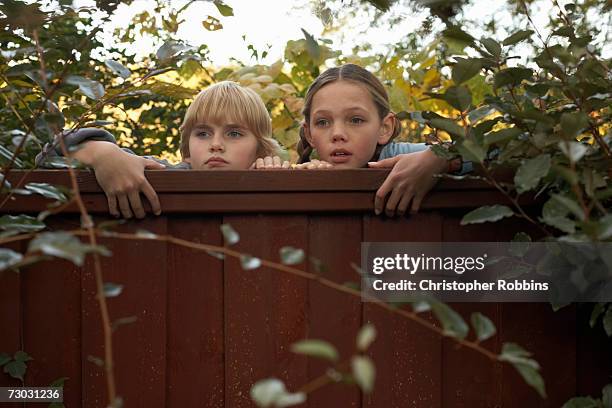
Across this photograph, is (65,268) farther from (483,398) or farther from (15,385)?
(483,398)

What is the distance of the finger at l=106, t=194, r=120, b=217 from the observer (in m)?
1.76

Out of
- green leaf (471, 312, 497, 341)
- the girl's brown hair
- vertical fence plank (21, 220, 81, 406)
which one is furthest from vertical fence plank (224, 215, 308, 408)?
the girl's brown hair

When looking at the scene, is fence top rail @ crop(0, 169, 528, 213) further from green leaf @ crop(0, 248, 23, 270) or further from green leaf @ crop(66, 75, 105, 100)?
green leaf @ crop(0, 248, 23, 270)

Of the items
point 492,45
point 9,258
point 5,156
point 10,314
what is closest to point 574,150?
point 492,45

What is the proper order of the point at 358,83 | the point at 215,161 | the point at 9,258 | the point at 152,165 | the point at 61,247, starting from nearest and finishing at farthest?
the point at 61,247
the point at 9,258
the point at 152,165
the point at 215,161
the point at 358,83

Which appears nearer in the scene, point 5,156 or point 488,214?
point 488,214

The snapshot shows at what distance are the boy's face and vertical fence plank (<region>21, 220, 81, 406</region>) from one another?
0.59m

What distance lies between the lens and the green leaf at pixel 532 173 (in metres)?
1.47

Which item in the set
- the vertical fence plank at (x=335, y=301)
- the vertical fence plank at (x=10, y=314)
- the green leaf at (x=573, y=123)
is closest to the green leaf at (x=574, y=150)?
the green leaf at (x=573, y=123)

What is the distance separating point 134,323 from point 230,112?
808 millimetres

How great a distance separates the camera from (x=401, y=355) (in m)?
1.79

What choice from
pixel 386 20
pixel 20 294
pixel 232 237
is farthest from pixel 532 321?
pixel 386 20

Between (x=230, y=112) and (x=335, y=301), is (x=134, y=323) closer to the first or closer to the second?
(x=335, y=301)

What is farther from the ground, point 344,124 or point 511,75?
point 344,124
